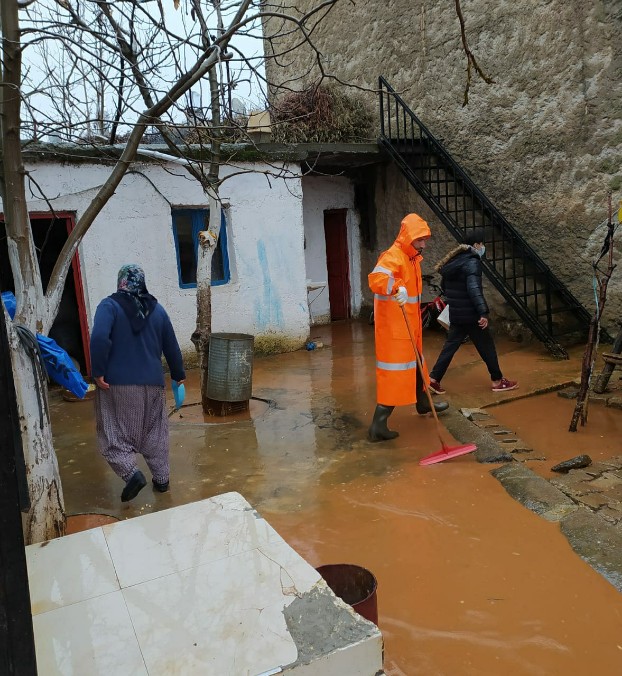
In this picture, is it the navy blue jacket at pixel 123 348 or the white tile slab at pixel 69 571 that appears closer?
the white tile slab at pixel 69 571

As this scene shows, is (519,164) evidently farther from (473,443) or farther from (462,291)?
(473,443)

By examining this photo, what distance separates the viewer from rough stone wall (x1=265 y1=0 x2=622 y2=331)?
7406 millimetres

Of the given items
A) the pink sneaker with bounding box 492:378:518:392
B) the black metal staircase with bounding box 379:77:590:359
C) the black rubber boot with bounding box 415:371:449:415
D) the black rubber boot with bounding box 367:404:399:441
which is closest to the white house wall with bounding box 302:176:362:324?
the black metal staircase with bounding box 379:77:590:359

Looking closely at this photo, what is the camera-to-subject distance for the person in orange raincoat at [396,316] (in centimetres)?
498

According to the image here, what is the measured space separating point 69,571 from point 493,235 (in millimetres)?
7567

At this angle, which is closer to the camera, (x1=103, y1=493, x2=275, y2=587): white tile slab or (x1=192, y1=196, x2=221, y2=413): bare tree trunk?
(x1=103, y1=493, x2=275, y2=587): white tile slab

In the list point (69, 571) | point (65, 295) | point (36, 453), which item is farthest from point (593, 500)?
point (65, 295)

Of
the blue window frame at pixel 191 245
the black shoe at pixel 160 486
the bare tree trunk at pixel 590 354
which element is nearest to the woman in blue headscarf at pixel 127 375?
the black shoe at pixel 160 486

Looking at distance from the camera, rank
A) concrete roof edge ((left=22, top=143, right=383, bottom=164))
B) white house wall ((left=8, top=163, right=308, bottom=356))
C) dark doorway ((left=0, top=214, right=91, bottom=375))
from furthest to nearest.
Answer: dark doorway ((left=0, top=214, right=91, bottom=375)) < white house wall ((left=8, top=163, right=308, bottom=356)) < concrete roof edge ((left=22, top=143, right=383, bottom=164))

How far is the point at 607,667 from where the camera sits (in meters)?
2.46

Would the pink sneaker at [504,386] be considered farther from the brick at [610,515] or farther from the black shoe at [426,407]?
the brick at [610,515]

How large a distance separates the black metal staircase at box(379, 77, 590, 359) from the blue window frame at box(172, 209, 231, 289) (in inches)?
120

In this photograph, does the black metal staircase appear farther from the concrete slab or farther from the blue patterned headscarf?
the concrete slab

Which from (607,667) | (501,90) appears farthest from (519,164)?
(607,667)
